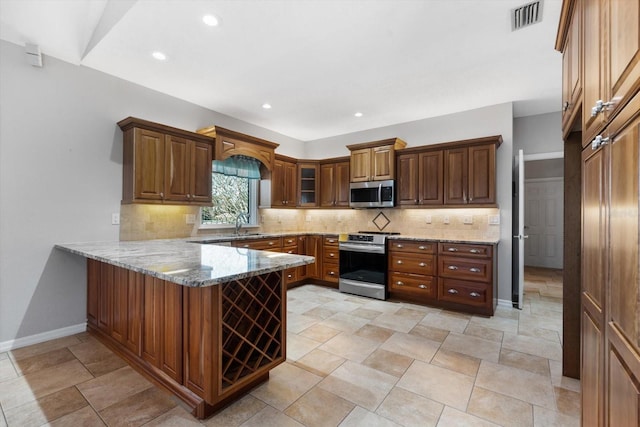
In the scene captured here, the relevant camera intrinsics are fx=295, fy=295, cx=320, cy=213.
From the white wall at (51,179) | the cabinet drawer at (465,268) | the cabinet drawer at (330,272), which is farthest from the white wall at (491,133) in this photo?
the white wall at (51,179)

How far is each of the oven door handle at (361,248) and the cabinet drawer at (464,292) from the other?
0.91 m

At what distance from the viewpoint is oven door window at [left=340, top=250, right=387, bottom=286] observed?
13.9 feet

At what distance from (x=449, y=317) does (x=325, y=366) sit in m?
1.91

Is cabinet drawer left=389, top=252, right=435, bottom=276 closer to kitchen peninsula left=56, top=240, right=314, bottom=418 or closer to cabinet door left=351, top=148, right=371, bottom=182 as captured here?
cabinet door left=351, top=148, right=371, bottom=182

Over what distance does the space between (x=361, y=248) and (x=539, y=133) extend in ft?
10.3

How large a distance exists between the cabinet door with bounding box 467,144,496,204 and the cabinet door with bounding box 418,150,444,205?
37 cm

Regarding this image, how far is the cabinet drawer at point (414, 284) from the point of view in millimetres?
3898

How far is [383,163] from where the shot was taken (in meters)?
4.56

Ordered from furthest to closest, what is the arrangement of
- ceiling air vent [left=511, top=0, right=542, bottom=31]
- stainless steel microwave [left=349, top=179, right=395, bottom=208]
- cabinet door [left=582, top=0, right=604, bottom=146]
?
stainless steel microwave [left=349, top=179, right=395, bottom=208], ceiling air vent [left=511, top=0, right=542, bottom=31], cabinet door [left=582, top=0, right=604, bottom=146]

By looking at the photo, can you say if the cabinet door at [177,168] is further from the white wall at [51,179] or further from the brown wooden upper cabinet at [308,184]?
the brown wooden upper cabinet at [308,184]

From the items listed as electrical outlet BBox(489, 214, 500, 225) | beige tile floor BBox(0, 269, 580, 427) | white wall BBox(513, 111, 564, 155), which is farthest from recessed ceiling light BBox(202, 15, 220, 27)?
white wall BBox(513, 111, 564, 155)

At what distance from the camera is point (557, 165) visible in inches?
243

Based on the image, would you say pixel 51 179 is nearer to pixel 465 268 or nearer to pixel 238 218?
pixel 238 218

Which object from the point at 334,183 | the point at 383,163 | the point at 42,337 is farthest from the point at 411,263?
the point at 42,337
